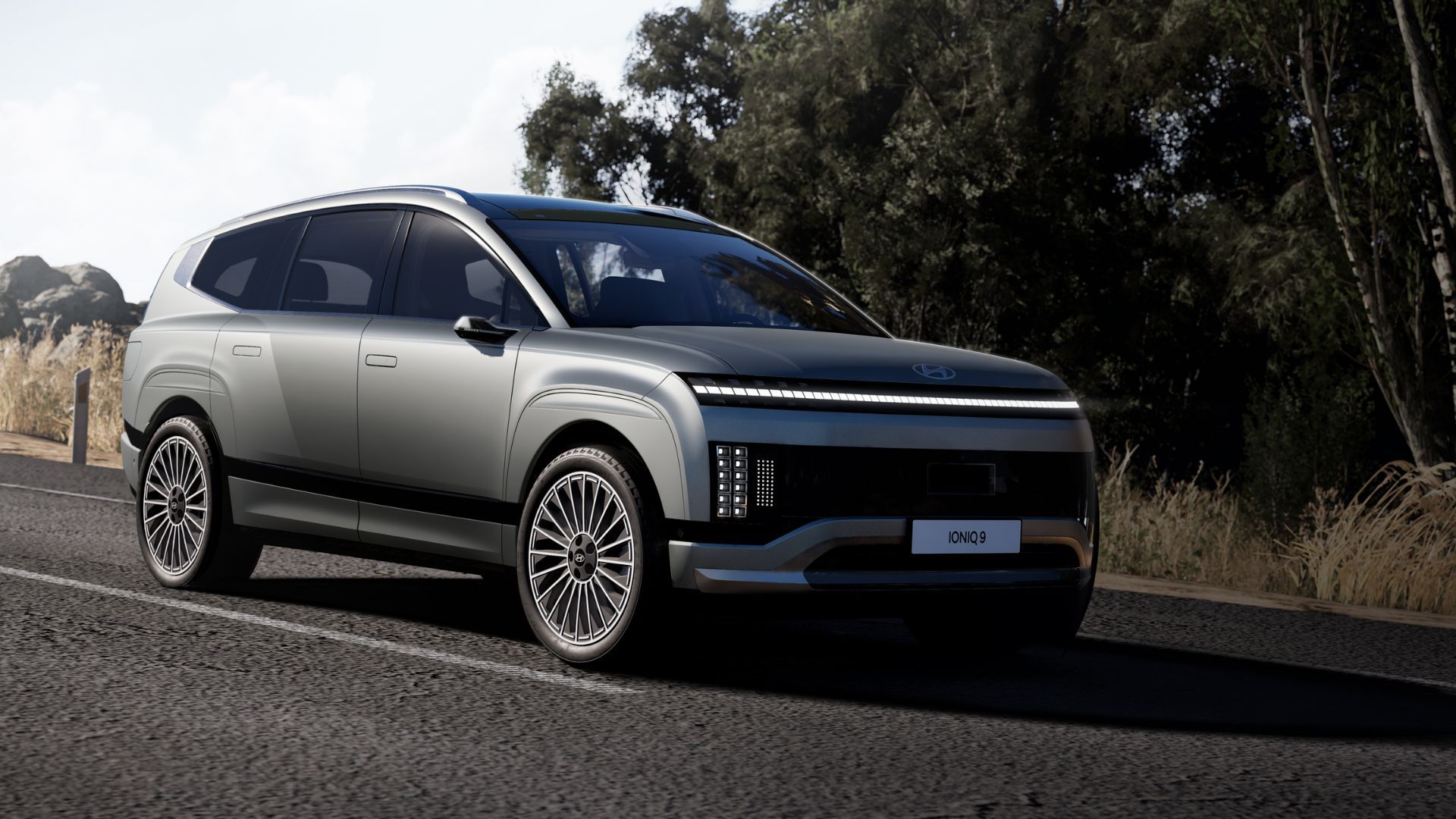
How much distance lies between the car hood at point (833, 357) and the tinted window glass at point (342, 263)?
1493mm

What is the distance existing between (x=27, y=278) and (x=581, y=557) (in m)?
39.9

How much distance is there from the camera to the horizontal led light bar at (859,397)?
5.84m

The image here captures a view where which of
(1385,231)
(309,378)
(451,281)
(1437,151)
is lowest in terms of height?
(309,378)

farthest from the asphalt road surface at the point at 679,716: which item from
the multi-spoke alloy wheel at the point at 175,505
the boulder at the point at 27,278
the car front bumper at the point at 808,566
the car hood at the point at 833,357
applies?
the boulder at the point at 27,278

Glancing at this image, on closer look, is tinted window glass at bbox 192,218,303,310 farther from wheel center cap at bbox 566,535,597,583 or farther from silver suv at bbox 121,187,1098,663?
wheel center cap at bbox 566,535,597,583

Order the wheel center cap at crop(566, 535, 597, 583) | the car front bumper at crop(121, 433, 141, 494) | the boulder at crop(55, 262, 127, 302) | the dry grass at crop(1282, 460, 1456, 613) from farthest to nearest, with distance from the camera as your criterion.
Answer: the boulder at crop(55, 262, 127, 302), the dry grass at crop(1282, 460, 1456, 613), the car front bumper at crop(121, 433, 141, 494), the wheel center cap at crop(566, 535, 597, 583)

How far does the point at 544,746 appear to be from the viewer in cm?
504

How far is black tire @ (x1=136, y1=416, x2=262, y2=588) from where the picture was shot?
7.96m

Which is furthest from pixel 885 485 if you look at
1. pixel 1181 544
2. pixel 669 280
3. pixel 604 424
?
pixel 1181 544

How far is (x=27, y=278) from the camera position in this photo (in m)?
42.1

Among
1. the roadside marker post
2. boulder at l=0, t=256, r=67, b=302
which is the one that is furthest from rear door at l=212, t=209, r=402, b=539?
boulder at l=0, t=256, r=67, b=302

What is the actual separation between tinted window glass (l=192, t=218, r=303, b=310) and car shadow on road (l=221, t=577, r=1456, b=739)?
4.73 ft

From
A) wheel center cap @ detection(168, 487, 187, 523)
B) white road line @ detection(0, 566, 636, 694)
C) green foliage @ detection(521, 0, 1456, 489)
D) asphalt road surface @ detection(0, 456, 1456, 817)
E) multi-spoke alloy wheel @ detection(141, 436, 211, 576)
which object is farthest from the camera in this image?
green foliage @ detection(521, 0, 1456, 489)

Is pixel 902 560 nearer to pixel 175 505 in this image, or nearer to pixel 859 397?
pixel 859 397
